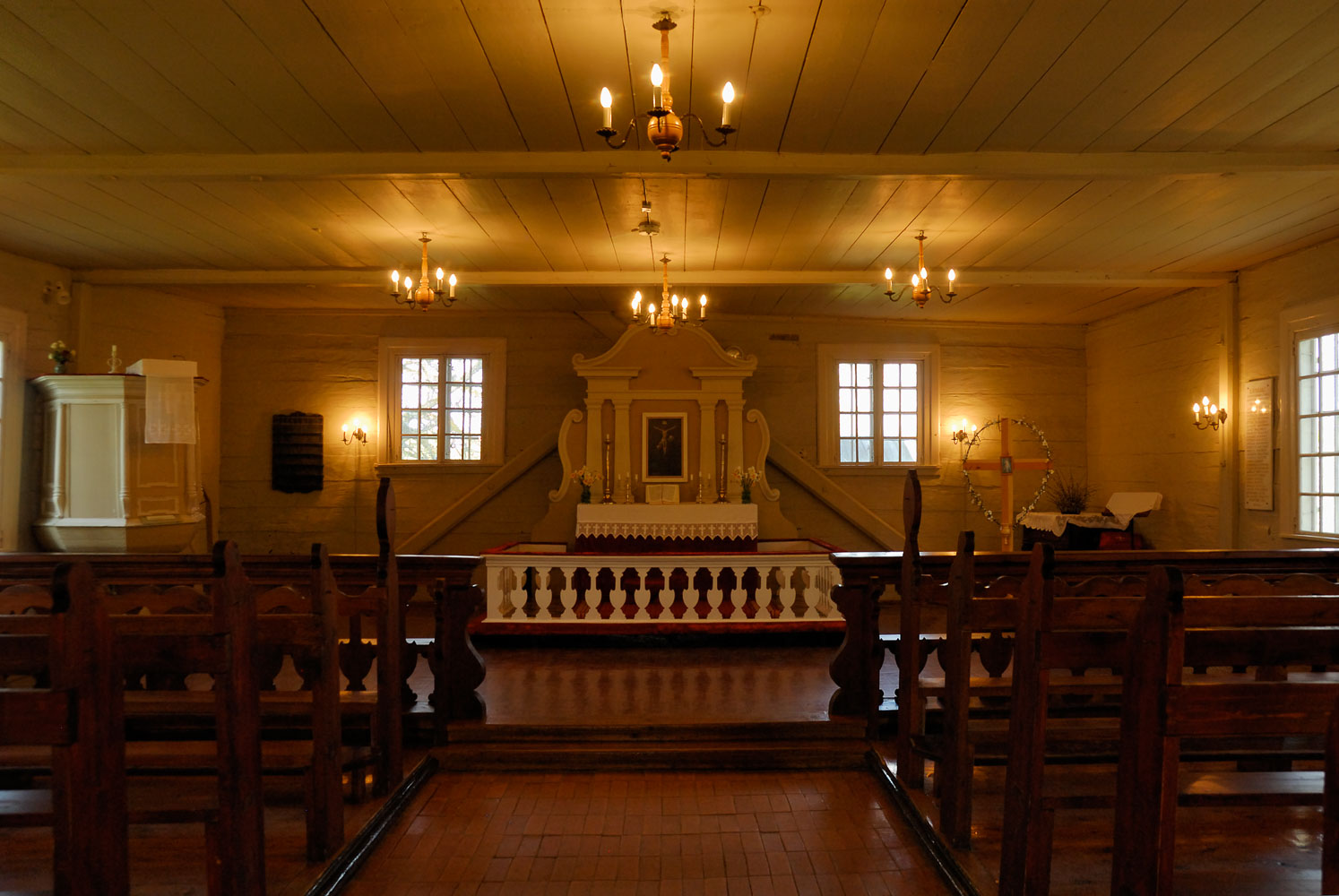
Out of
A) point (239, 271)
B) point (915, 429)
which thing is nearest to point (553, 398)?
point (239, 271)

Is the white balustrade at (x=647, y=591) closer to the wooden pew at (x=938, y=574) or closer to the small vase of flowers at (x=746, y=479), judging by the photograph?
the wooden pew at (x=938, y=574)

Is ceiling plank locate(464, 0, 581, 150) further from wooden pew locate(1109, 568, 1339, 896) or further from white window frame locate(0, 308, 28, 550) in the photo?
white window frame locate(0, 308, 28, 550)

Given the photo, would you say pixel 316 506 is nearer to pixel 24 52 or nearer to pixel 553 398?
pixel 553 398

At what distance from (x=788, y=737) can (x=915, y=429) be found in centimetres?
703

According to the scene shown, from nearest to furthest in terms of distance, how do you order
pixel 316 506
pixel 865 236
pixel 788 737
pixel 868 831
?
pixel 868 831, pixel 788 737, pixel 865 236, pixel 316 506

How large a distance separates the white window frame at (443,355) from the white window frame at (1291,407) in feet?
25.3

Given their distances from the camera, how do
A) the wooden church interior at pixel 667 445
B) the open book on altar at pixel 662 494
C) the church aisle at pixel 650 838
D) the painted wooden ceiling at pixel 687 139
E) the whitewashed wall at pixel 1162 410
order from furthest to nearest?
the open book on altar at pixel 662 494, the whitewashed wall at pixel 1162 410, the painted wooden ceiling at pixel 687 139, the church aisle at pixel 650 838, the wooden church interior at pixel 667 445

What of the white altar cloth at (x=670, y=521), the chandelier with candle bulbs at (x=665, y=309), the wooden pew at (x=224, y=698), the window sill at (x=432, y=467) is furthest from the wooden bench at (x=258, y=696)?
the window sill at (x=432, y=467)

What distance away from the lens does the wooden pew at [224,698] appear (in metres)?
2.39

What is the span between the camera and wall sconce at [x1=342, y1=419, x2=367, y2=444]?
10250 millimetres

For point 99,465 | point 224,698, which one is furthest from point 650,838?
point 99,465

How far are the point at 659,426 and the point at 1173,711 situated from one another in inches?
317

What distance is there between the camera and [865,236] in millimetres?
6992

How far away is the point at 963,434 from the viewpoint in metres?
10.6
